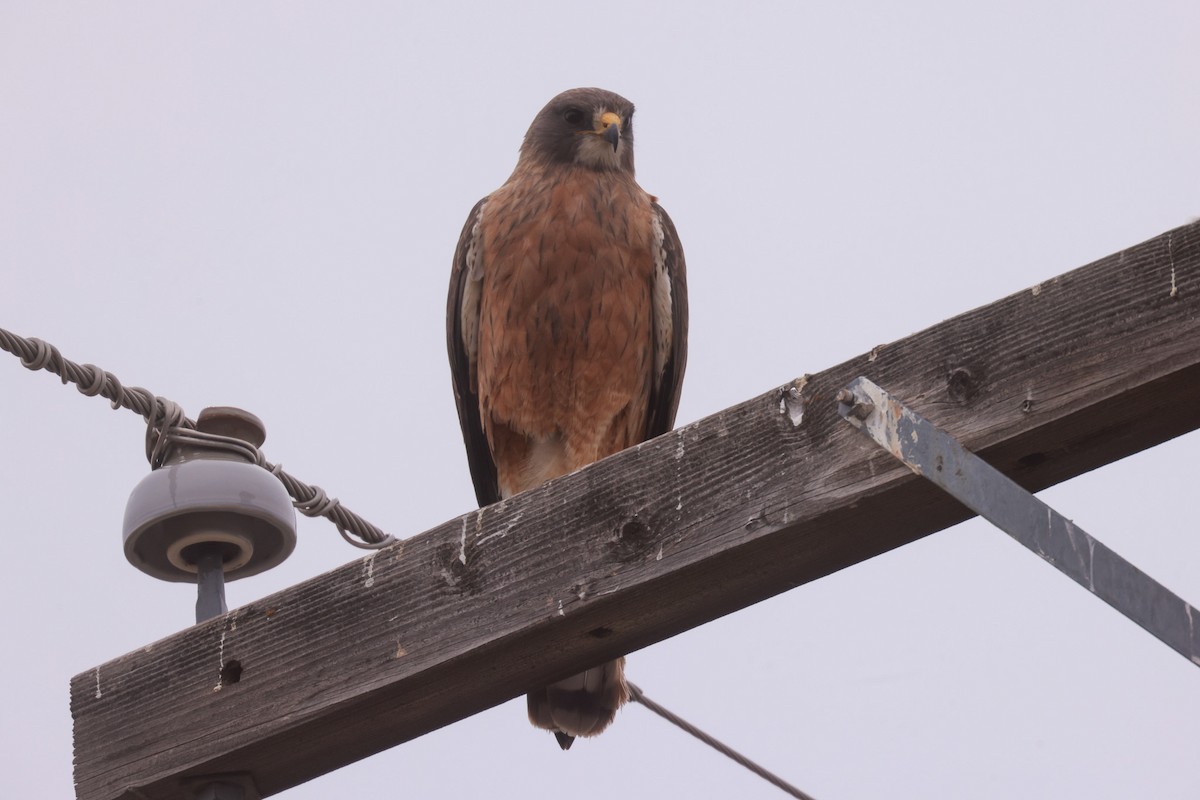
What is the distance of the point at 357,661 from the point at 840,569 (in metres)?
0.75

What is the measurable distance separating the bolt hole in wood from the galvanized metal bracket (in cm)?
106

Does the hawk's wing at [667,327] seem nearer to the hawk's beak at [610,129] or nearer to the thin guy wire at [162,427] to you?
the hawk's beak at [610,129]

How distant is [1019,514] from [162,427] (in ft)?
7.21

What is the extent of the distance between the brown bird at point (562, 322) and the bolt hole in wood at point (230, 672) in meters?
2.48

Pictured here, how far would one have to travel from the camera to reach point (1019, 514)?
196 centimetres

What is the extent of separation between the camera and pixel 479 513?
2461mm

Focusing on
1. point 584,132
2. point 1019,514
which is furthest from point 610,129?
point 1019,514

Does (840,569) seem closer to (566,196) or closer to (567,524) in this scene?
(567,524)

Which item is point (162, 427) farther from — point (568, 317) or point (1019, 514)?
point (1019, 514)

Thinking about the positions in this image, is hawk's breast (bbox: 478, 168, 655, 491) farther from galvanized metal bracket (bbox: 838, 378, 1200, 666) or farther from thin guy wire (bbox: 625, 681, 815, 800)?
galvanized metal bracket (bbox: 838, 378, 1200, 666)

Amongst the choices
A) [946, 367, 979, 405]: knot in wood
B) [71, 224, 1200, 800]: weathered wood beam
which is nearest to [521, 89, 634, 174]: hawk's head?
[71, 224, 1200, 800]: weathered wood beam

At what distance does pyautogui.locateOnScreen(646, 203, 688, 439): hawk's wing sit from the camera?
505cm

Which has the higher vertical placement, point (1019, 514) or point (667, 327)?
point (667, 327)

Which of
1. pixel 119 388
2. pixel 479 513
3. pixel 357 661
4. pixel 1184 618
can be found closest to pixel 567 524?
pixel 479 513
